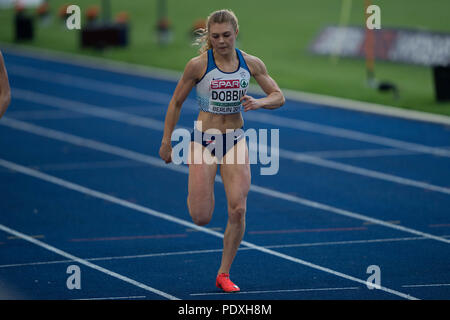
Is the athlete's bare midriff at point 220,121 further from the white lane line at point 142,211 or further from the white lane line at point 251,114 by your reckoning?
the white lane line at point 251,114

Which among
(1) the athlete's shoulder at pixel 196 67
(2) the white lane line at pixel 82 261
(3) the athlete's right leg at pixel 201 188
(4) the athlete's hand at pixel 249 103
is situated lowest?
(2) the white lane line at pixel 82 261

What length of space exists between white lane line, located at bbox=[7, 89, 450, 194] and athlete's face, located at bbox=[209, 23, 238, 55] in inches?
223

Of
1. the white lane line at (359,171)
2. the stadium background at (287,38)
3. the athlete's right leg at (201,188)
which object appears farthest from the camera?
the stadium background at (287,38)

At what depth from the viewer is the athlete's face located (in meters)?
7.77

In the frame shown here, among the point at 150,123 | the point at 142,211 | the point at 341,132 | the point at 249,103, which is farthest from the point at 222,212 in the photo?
the point at 150,123

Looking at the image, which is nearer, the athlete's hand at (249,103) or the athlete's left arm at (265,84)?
the athlete's hand at (249,103)

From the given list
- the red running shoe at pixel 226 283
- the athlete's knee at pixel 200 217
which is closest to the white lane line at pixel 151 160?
the red running shoe at pixel 226 283

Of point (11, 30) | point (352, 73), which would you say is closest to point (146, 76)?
point (352, 73)

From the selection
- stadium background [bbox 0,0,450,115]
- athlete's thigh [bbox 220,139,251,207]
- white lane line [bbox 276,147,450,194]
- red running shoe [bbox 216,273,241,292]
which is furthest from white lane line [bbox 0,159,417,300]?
stadium background [bbox 0,0,450,115]

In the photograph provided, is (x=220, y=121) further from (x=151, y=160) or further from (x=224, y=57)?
(x=151, y=160)

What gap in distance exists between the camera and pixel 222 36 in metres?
7.82

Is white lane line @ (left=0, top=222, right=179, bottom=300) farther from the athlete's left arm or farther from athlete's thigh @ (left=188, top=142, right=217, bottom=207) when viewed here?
the athlete's left arm

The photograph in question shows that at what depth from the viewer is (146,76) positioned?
82.9 feet

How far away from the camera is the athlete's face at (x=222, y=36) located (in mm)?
7770
